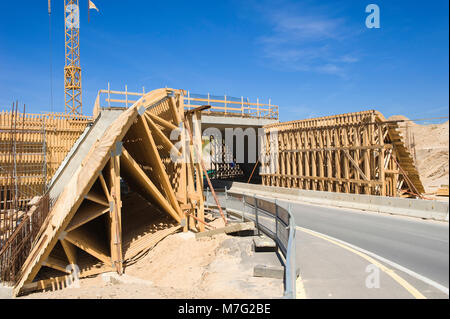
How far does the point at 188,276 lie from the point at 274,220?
3.50 metres

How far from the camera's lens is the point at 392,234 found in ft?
25.9

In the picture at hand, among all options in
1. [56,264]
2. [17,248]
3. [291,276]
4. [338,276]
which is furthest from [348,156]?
[17,248]

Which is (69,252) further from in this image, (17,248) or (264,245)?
(264,245)

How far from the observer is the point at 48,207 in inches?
807

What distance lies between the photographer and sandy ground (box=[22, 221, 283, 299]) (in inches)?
307

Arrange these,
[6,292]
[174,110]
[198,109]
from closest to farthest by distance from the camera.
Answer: [6,292] → [174,110] → [198,109]

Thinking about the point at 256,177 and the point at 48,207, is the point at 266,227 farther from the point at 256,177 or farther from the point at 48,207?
the point at 256,177

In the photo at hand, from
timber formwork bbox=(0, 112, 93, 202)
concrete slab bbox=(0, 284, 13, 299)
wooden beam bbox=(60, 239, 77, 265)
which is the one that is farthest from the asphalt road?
timber formwork bbox=(0, 112, 93, 202)

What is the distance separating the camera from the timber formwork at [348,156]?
21250 mm

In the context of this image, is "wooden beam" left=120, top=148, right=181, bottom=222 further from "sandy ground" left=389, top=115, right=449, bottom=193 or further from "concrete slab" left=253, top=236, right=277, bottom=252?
"sandy ground" left=389, top=115, right=449, bottom=193

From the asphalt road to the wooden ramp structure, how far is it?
613cm

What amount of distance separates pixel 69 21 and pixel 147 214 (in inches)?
2252
